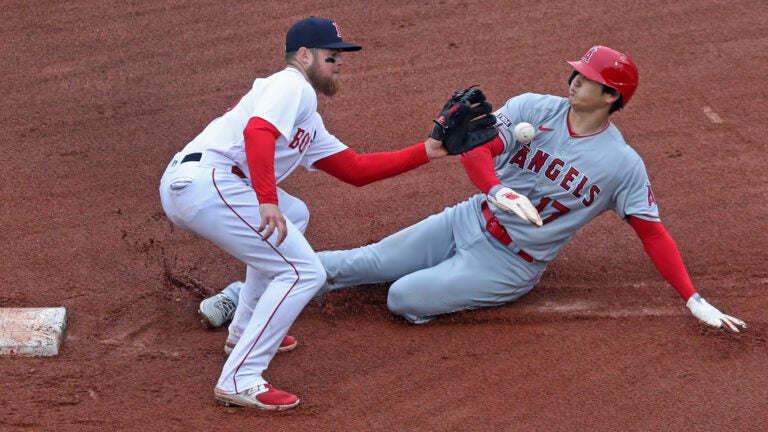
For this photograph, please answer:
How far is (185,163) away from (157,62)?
3.43 metres

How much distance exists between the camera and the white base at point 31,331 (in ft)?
16.1

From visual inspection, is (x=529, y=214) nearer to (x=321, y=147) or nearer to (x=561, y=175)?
(x=561, y=175)

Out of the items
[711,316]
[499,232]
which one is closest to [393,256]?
[499,232]

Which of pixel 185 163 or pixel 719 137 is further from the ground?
pixel 185 163

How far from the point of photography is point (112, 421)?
178 inches

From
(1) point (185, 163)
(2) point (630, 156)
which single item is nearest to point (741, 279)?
(2) point (630, 156)

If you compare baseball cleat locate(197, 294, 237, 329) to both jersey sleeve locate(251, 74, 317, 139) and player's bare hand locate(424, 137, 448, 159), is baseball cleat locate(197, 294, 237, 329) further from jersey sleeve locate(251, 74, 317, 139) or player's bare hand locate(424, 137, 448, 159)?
player's bare hand locate(424, 137, 448, 159)

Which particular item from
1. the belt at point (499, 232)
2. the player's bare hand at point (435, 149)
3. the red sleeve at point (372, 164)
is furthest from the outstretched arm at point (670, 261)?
the red sleeve at point (372, 164)

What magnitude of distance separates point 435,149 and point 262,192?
951mm

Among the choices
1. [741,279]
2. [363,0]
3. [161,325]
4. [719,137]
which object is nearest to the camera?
[161,325]

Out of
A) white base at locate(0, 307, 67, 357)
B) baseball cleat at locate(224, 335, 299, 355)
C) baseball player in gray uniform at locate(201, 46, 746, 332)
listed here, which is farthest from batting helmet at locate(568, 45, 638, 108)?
white base at locate(0, 307, 67, 357)

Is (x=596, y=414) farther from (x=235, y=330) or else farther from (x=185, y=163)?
(x=185, y=163)

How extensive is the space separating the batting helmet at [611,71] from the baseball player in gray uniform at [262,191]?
622 millimetres

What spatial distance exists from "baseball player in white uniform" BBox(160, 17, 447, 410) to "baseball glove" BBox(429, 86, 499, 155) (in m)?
0.56
